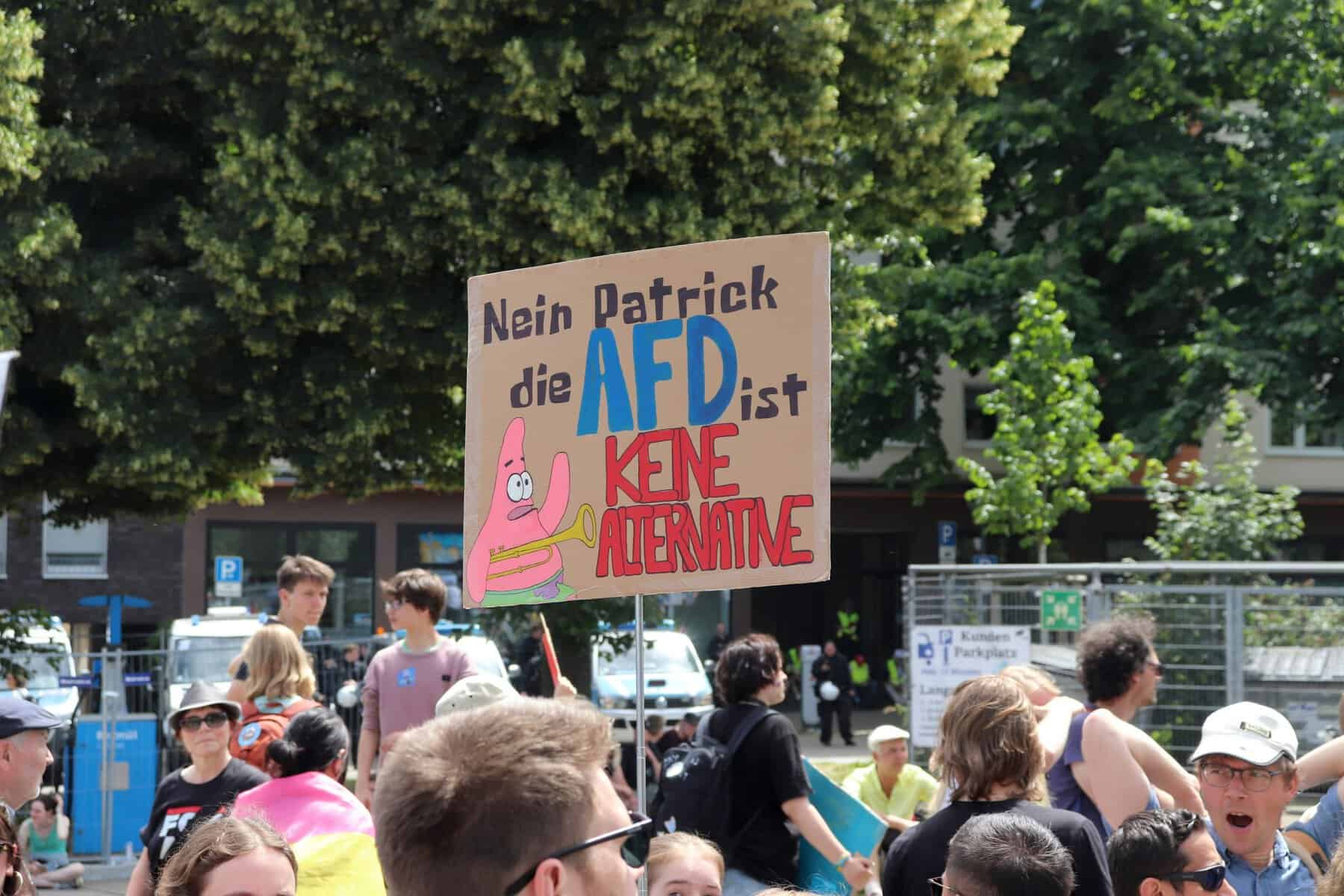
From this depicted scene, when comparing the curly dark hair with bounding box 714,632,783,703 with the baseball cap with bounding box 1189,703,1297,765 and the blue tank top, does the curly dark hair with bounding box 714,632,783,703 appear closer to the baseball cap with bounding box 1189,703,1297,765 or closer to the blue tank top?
the blue tank top

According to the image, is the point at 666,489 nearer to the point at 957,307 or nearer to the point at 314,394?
the point at 314,394

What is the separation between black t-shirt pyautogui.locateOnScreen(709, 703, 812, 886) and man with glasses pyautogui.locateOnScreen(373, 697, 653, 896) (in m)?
3.49

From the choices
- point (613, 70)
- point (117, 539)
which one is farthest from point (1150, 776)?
point (117, 539)

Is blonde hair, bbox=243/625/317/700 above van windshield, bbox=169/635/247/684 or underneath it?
above

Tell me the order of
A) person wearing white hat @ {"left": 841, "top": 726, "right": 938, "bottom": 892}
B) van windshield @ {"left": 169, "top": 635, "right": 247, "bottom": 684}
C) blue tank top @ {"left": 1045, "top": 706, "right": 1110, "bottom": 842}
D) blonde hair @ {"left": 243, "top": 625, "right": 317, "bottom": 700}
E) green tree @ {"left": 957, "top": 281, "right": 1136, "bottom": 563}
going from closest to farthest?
blue tank top @ {"left": 1045, "top": 706, "right": 1110, "bottom": 842}, blonde hair @ {"left": 243, "top": 625, "right": 317, "bottom": 700}, person wearing white hat @ {"left": 841, "top": 726, "right": 938, "bottom": 892}, van windshield @ {"left": 169, "top": 635, "right": 247, "bottom": 684}, green tree @ {"left": 957, "top": 281, "right": 1136, "bottom": 563}

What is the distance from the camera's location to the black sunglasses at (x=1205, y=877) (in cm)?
368

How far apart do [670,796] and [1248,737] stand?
206 centimetres

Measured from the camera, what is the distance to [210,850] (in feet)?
11.3

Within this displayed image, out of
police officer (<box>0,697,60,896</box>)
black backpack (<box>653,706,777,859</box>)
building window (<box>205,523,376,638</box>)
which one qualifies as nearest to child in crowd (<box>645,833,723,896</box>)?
black backpack (<box>653,706,777,859</box>)

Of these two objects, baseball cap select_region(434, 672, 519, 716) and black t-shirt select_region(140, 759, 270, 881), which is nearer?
black t-shirt select_region(140, 759, 270, 881)

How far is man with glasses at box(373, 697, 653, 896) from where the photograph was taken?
194 cm

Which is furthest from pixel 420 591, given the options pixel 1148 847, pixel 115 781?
pixel 115 781

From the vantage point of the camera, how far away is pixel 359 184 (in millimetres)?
13375

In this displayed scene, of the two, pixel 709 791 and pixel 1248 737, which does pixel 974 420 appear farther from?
pixel 1248 737
